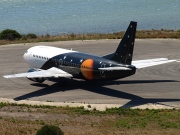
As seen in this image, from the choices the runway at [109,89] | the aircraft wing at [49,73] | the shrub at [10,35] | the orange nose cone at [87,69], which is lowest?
the runway at [109,89]

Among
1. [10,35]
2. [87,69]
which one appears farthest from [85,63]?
[10,35]

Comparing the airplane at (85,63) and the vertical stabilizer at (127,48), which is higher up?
the vertical stabilizer at (127,48)

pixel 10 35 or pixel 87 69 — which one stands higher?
pixel 10 35

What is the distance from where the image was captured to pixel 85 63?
4975 centimetres

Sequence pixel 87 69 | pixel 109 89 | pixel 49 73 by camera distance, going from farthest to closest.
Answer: pixel 49 73
pixel 109 89
pixel 87 69

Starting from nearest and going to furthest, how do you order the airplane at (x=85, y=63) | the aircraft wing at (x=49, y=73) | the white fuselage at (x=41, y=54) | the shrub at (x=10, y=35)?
the airplane at (x=85, y=63)
the aircraft wing at (x=49, y=73)
the white fuselage at (x=41, y=54)
the shrub at (x=10, y=35)

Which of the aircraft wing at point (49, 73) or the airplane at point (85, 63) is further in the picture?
the aircraft wing at point (49, 73)

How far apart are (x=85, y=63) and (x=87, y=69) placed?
0.85 meters

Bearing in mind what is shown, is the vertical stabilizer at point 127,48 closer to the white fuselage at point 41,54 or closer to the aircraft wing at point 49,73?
the aircraft wing at point 49,73

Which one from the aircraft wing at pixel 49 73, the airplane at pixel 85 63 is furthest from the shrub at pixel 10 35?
the aircraft wing at pixel 49 73

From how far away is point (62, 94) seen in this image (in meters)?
48.7

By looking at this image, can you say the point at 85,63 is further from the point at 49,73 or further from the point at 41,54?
the point at 41,54

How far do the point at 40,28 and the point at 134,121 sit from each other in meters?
85.3

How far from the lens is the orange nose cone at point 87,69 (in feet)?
Answer: 161
